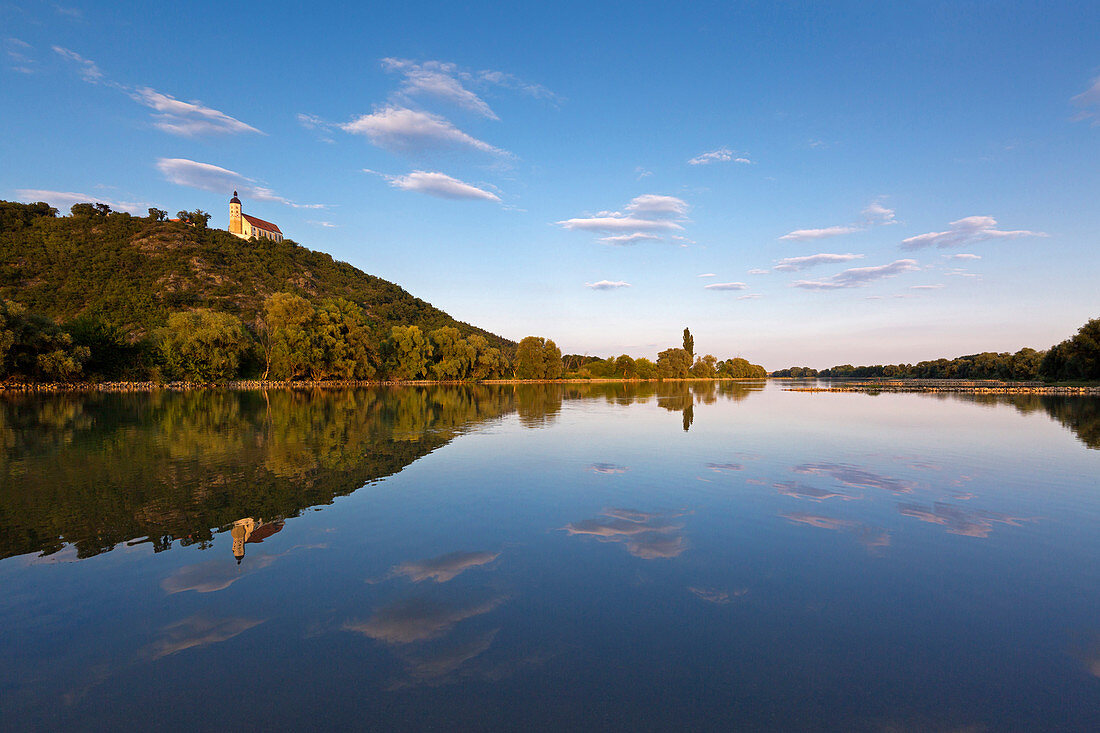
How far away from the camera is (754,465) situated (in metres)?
19.4

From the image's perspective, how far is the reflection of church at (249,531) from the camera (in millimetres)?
10335

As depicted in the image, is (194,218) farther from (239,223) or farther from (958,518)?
(958,518)

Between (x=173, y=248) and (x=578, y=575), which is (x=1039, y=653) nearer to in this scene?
(x=578, y=575)

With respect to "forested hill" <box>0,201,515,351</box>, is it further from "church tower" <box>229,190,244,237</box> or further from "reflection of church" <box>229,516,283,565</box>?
"reflection of church" <box>229,516,283,565</box>

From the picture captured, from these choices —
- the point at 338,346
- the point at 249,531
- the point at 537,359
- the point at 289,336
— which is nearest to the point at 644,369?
the point at 537,359

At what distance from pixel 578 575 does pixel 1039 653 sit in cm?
636

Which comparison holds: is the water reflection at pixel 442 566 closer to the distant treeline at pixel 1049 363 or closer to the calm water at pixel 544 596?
the calm water at pixel 544 596

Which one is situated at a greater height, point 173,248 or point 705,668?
point 173,248

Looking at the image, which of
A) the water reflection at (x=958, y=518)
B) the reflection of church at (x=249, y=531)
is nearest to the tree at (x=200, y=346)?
the reflection of church at (x=249, y=531)

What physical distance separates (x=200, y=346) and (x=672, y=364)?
14077cm

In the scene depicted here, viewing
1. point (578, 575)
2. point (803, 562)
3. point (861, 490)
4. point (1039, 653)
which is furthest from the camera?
point (861, 490)

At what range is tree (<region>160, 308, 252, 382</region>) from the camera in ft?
255

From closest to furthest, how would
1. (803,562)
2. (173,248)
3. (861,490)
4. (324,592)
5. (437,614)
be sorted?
(437,614), (324,592), (803,562), (861,490), (173,248)

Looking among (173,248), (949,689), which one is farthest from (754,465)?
(173,248)
